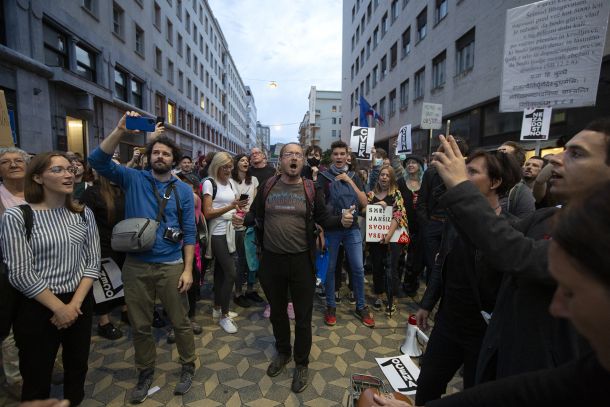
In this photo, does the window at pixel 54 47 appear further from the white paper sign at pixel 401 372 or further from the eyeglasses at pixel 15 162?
the white paper sign at pixel 401 372

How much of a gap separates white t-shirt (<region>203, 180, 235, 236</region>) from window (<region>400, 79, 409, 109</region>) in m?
17.1

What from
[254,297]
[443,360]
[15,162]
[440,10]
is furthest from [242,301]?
[440,10]

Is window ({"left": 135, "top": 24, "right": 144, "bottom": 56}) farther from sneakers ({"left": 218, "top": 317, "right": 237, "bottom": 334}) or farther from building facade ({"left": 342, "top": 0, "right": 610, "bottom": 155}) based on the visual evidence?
sneakers ({"left": 218, "top": 317, "right": 237, "bottom": 334})

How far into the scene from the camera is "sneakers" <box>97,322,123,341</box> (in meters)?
3.63

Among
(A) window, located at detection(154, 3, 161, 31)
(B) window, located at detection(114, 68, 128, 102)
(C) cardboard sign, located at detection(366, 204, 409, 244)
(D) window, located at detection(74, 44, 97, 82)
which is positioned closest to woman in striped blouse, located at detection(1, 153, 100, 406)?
(C) cardboard sign, located at detection(366, 204, 409, 244)

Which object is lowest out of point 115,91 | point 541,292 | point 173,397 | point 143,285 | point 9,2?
point 173,397

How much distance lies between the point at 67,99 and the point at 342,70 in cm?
3308

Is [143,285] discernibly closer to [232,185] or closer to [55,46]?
[232,185]

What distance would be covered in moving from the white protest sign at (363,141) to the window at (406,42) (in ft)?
42.9

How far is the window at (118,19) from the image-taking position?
591 inches

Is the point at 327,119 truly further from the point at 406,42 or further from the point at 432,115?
the point at 432,115

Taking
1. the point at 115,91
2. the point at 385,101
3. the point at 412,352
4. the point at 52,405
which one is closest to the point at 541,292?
the point at 52,405

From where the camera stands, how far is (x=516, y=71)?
4.33 metres

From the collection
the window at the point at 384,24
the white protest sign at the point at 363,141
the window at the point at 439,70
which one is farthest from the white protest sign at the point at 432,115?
the window at the point at 384,24
